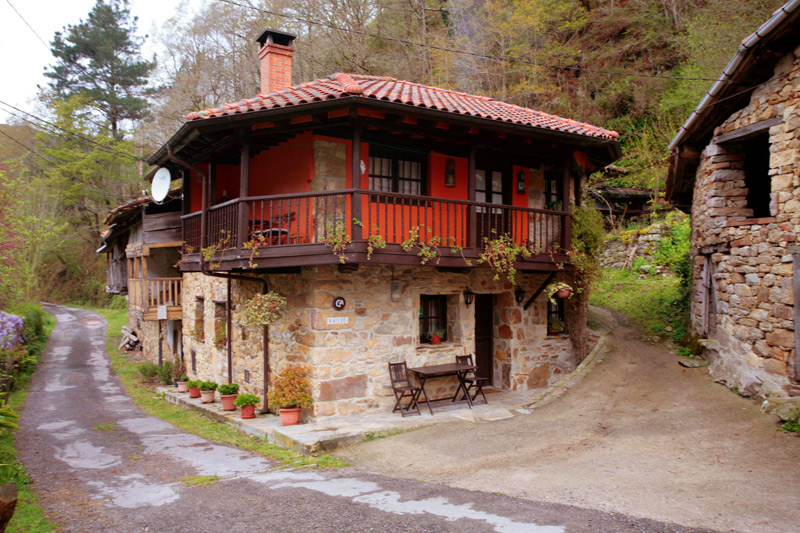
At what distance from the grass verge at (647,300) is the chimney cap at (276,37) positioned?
8.52m

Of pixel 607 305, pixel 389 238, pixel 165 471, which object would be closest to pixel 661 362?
pixel 607 305

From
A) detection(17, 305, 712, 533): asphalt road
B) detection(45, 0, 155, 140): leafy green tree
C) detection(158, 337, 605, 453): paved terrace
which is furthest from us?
detection(45, 0, 155, 140): leafy green tree

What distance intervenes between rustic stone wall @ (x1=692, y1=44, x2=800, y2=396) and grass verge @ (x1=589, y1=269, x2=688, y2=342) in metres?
1.76

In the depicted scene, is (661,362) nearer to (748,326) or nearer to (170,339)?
(748,326)

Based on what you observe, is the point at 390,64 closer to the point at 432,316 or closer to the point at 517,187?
the point at 517,187

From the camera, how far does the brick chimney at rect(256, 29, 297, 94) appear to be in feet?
35.0

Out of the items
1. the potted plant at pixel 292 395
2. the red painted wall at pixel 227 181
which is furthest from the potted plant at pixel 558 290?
the red painted wall at pixel 227 181

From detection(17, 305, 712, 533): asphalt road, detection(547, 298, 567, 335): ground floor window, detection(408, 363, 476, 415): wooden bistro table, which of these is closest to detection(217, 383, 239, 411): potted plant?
detection(17, 305, 712, 533): asphalt road

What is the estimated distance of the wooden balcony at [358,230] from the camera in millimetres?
7395

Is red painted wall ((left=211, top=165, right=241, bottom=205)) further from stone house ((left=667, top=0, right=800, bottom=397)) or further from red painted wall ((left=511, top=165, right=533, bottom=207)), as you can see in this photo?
stone house ((left=667, top=0, right=800, bottom=397))

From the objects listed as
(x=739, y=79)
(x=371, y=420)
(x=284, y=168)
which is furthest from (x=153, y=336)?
(x=739, y=79)

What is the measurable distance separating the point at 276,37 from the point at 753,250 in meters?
9.61

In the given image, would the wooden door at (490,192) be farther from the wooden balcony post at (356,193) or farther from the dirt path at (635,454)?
the dirt path at (635,454)

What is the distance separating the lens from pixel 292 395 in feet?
26.5
